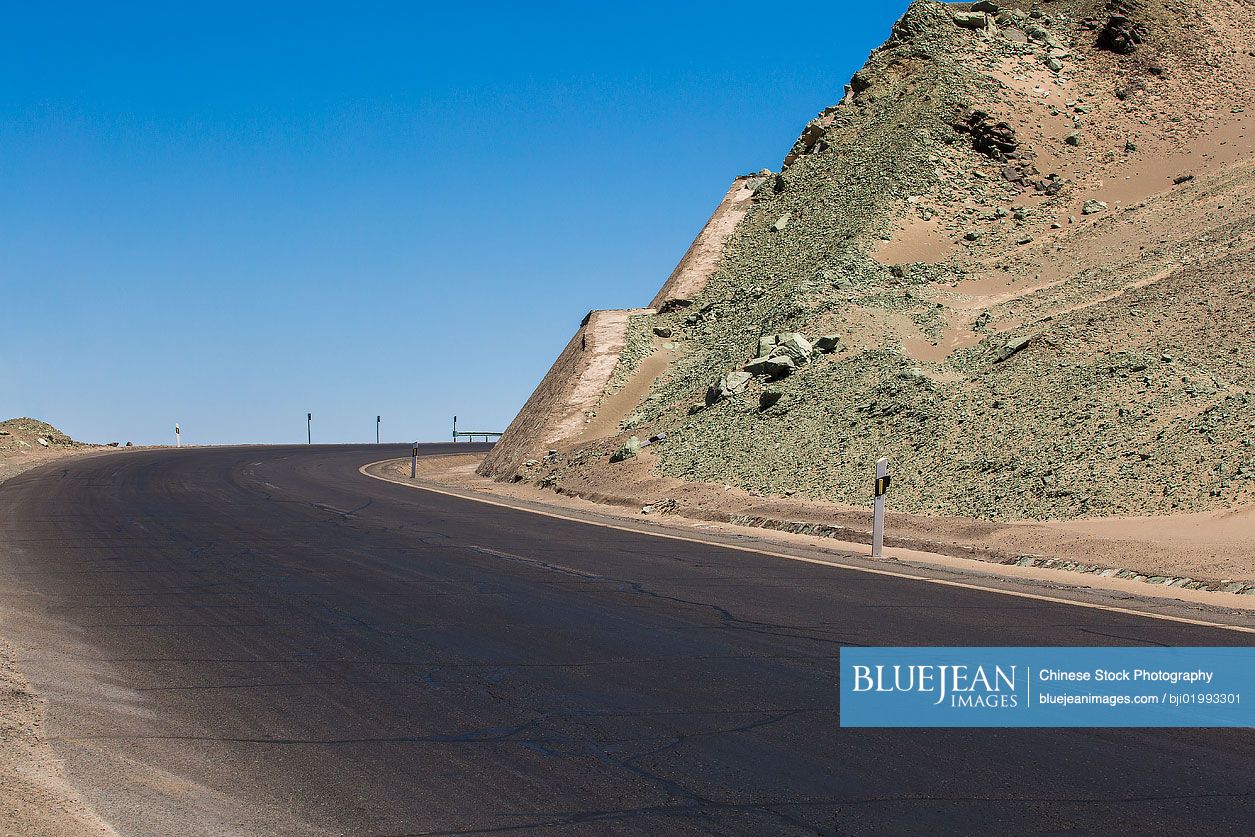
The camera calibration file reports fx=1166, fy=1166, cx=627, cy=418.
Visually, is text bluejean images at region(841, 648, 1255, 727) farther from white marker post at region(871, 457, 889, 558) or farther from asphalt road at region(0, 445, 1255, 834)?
white marker post at region(871, 457, 889, 558)

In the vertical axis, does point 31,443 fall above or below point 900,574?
above

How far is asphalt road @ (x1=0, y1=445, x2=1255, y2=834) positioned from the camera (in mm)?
5684

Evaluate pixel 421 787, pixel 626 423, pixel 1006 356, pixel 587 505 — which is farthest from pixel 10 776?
pixel 626 423

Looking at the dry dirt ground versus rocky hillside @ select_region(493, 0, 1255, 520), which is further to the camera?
rocky hillside @ select_region(493, 0, 1255, 520)

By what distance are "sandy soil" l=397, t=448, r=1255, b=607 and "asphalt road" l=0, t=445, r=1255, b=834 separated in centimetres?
315

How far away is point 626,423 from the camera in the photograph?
3316cm

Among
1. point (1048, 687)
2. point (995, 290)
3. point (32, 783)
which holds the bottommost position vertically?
point (32, 783)

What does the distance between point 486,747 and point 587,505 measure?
19.9 meters

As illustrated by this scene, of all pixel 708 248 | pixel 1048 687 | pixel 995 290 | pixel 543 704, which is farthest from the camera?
pixel 708 248

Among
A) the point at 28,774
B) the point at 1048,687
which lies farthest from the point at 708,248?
the point at 28,774

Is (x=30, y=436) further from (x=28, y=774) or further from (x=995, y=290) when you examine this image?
(x=28, y=774)

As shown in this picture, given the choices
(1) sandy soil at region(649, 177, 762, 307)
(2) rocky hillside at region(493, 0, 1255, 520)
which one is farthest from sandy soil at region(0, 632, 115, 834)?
(1) sandy soil at region(649, 177, 762, 307)

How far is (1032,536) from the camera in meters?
16.5

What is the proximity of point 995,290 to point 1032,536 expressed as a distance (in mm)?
19000
